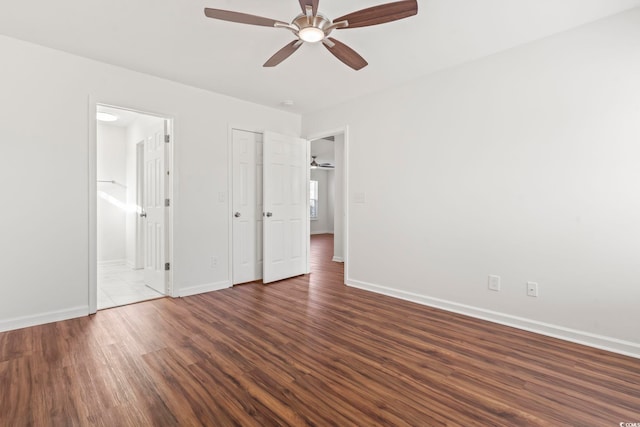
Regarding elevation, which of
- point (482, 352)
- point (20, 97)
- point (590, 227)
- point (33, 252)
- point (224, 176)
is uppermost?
point (20, 97)

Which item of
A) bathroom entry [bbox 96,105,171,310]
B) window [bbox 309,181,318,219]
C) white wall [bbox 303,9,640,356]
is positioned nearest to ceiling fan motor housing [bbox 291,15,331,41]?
white wall [bbox 303,9,640,356]

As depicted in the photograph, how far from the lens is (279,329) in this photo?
2.73m

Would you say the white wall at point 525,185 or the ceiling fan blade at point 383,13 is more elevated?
the ceiling fan blade at point 383,13

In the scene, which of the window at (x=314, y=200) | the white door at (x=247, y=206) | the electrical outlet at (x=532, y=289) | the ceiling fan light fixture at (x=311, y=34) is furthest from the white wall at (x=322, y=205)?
the ceiling fan light fixture at (x=311, y=34)

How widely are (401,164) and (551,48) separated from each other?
5.50ft

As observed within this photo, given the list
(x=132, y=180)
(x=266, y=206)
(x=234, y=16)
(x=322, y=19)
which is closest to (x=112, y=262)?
(x=132, y=180)

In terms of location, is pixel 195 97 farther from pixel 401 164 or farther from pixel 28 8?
pixel 401 164

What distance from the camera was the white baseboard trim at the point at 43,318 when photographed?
2.68m

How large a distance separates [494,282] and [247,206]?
124 inches

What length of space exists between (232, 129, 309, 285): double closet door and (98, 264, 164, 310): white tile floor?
1.14 metres

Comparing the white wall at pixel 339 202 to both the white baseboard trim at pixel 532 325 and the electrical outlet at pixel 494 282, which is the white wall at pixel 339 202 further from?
the electrical outlet at pixel 494 282

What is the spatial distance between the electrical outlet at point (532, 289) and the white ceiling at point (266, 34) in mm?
2142

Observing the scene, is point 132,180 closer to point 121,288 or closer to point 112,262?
point 112,262

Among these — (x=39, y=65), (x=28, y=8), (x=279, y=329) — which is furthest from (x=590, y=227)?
(x=39, y=65)
